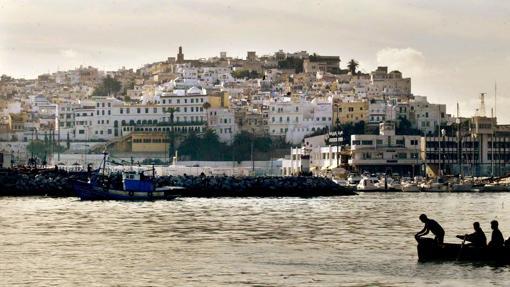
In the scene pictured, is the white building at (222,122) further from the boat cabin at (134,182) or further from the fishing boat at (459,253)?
the fishing boat at (459,253)

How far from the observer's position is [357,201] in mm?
93562

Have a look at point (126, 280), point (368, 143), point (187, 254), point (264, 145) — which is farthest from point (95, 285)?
point (264, 145)

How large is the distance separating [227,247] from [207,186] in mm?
58003

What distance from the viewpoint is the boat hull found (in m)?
88.4

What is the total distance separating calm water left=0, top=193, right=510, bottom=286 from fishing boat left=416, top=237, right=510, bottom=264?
1.84 ft

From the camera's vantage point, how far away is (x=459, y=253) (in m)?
41.4

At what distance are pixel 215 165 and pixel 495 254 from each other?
130m

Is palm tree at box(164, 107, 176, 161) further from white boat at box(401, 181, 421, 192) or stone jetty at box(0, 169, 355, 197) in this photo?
stone jetty at box(0, 169, 355, 197)

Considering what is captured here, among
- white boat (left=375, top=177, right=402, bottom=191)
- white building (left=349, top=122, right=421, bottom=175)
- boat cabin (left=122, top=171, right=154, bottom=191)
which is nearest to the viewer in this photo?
boat cabin (left=122, top=171, right=154, bottom=191)

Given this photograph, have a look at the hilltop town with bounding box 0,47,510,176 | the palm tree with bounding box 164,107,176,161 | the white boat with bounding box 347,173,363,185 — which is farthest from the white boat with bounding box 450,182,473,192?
the palm tree with bounding box 164,107,176,161

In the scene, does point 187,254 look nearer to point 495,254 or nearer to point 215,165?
point 495,254

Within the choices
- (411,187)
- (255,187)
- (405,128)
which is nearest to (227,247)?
(255,187)

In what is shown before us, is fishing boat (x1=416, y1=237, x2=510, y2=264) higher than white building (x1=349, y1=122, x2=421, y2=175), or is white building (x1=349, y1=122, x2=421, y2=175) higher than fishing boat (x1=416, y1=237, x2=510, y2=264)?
white building (x1=349, y1=122, x2=421, y2=175)

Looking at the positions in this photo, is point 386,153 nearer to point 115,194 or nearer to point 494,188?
point 494,188
